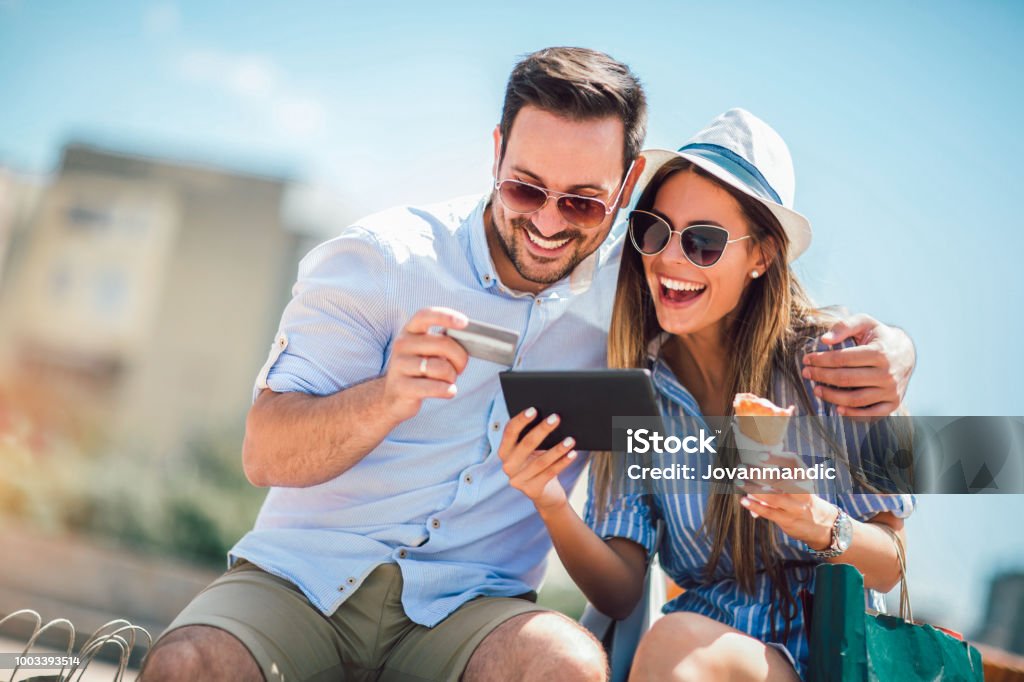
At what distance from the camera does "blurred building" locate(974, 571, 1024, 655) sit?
671 centimetres

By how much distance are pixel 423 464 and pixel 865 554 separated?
1352 mm

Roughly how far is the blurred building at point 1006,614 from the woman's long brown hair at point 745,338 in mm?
4832

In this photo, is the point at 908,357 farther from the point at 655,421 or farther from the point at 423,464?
the point at 423,464

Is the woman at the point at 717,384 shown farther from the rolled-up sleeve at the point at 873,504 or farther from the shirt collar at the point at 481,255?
the shirt collar at the point at 481,255

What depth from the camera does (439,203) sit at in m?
3.14

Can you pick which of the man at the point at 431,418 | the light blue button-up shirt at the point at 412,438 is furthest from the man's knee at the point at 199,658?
the light blue button-up shirt at the point at 412,438

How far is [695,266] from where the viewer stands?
280cm

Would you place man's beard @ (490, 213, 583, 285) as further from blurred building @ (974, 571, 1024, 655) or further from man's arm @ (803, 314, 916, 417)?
blurred building @ (974, 571, 1024, 655)

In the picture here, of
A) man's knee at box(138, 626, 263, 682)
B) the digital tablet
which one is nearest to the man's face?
the digital tablet

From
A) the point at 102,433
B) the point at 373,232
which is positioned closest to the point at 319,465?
the point at 373,232

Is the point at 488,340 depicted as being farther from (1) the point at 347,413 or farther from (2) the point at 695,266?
(2) the point at 695,266

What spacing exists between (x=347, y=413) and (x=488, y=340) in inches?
21.9

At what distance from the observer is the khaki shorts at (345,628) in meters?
2.34

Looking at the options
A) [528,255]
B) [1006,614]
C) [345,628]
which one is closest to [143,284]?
[1006,614]
